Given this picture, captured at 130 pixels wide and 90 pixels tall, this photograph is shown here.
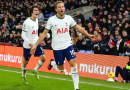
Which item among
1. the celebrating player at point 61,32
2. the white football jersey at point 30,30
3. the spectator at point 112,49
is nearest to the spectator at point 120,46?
the spectator at point 112,49

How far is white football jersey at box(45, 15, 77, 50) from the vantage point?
9.01 m

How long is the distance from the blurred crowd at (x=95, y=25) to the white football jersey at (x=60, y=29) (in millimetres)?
2914

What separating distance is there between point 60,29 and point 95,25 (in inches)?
395

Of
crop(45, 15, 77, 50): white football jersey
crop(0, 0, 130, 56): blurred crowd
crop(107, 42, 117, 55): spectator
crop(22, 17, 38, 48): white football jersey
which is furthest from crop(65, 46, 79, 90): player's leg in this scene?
crop(107, 42, 117, 55): spectator

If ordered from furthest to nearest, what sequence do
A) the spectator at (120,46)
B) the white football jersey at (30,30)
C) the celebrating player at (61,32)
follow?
1. the spectator at (120,46)
2. the white football jersey at (30,30)
3. the celebrating player at (61,32)

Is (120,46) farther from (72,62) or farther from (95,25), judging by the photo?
(72,62)

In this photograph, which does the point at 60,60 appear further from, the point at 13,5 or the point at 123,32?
the point at 13,5

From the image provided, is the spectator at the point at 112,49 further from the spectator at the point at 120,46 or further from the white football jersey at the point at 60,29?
the white football jersey at the point at 60,29

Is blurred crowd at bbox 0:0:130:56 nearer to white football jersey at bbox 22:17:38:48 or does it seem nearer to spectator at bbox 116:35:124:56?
spectator at bbox 116:35:124:56

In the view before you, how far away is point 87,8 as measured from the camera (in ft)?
80.2

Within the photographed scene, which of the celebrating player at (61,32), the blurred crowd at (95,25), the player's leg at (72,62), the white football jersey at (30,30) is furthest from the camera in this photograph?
the blurred crowd at (95,25)

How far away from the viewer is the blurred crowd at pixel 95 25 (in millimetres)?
15844

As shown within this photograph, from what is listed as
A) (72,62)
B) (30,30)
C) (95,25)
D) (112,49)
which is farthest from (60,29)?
(95,25)

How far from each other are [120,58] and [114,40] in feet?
6.24
